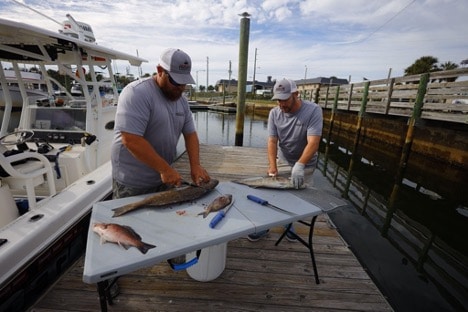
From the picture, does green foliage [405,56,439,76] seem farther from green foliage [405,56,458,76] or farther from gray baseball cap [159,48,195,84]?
gray baseball cap [159,48,195,84]

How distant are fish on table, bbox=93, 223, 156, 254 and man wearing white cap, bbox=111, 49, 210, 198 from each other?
1.90 ft

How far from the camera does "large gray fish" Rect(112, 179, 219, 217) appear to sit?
1.83 metres

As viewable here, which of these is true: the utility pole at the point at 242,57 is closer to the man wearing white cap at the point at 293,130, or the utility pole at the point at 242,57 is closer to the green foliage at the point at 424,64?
the man wearing white cap at the point at 293,130

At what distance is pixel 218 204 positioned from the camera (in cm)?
199

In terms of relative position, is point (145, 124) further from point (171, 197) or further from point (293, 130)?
point (293, 130)

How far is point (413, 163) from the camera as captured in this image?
9.72 m

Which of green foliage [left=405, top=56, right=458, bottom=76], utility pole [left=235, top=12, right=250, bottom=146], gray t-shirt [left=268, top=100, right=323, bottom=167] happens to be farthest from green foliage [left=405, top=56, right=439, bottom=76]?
gray t-shirt [left=268, top=100, right=323, bottom=167]

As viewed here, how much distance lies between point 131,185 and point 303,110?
231 cm

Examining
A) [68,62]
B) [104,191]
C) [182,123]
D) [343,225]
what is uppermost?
[68,62]

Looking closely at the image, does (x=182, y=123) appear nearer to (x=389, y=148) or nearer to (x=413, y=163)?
(x=413, y=163)

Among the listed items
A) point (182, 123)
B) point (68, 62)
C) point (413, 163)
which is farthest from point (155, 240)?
point (413, 163)

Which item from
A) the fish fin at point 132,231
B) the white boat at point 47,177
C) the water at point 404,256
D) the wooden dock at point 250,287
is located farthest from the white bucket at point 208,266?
the water at point 404,256

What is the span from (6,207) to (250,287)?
270cm

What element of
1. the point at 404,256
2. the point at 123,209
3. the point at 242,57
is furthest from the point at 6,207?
the point at 242,57
